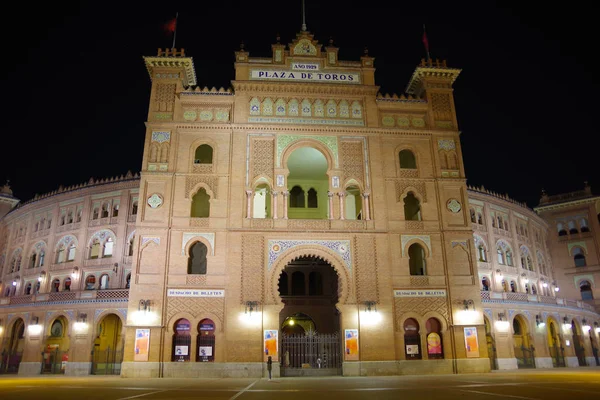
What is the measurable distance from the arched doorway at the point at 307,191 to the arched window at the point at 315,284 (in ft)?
17.0

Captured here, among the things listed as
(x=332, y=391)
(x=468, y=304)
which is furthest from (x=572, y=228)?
(x=332, y=391)

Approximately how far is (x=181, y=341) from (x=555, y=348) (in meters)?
31.4

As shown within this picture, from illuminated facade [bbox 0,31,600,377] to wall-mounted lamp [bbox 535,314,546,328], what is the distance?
3.97 metres

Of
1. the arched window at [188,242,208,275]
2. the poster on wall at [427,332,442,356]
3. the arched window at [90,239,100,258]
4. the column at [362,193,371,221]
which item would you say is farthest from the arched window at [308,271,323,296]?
the arched window at [90,239,100,258]

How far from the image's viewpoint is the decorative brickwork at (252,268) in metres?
24.2

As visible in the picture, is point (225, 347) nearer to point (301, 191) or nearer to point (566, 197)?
point (301, 191)

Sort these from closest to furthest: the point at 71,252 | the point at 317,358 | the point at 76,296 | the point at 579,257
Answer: the point at 317,358, the point at 76,296, the point at 71,252, the point at 579,257

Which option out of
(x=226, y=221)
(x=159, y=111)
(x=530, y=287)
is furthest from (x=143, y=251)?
(x=530, y=287)

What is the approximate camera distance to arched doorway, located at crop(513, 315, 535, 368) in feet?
115

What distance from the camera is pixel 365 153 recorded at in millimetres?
27453

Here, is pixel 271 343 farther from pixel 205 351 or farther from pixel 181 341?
pixel 181 341

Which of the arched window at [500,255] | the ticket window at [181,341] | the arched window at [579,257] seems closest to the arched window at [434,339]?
the ticket window at [181,341]

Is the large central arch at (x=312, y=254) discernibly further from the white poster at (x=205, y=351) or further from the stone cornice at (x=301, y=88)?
the stone cornice at (x=301, y=88)

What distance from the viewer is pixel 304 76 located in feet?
93.7
